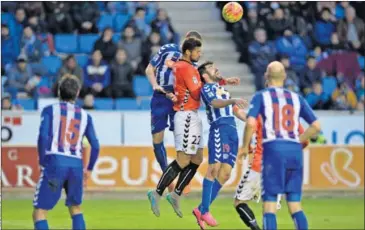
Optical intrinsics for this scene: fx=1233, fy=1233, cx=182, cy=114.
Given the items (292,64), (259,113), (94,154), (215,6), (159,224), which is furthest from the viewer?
(215,6)

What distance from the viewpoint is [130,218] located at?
64.7 feet

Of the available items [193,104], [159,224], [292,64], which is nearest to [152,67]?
[193,104]

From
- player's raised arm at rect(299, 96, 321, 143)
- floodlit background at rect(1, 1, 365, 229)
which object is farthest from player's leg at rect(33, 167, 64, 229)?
floodlit background at rect(1, 1, 365, 229)

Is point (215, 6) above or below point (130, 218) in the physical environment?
above

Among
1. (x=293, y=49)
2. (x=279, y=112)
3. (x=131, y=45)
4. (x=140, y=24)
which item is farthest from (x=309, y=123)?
(x=293, y=49)

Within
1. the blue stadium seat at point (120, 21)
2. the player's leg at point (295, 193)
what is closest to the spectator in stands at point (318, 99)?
the blue stadium seat at point (120, 21)

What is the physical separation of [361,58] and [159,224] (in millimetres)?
9710

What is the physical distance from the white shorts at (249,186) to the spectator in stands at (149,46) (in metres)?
10.1

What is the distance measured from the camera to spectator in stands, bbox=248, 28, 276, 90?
1018 inches

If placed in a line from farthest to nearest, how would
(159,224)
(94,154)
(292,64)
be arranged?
(292,64), (159,224), (94,154)

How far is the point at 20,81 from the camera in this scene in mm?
24094

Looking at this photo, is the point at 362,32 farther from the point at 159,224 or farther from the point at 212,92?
the point at 212,92

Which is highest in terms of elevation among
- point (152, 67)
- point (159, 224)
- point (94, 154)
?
point (152, 67)

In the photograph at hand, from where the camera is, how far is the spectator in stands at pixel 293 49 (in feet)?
86.1
